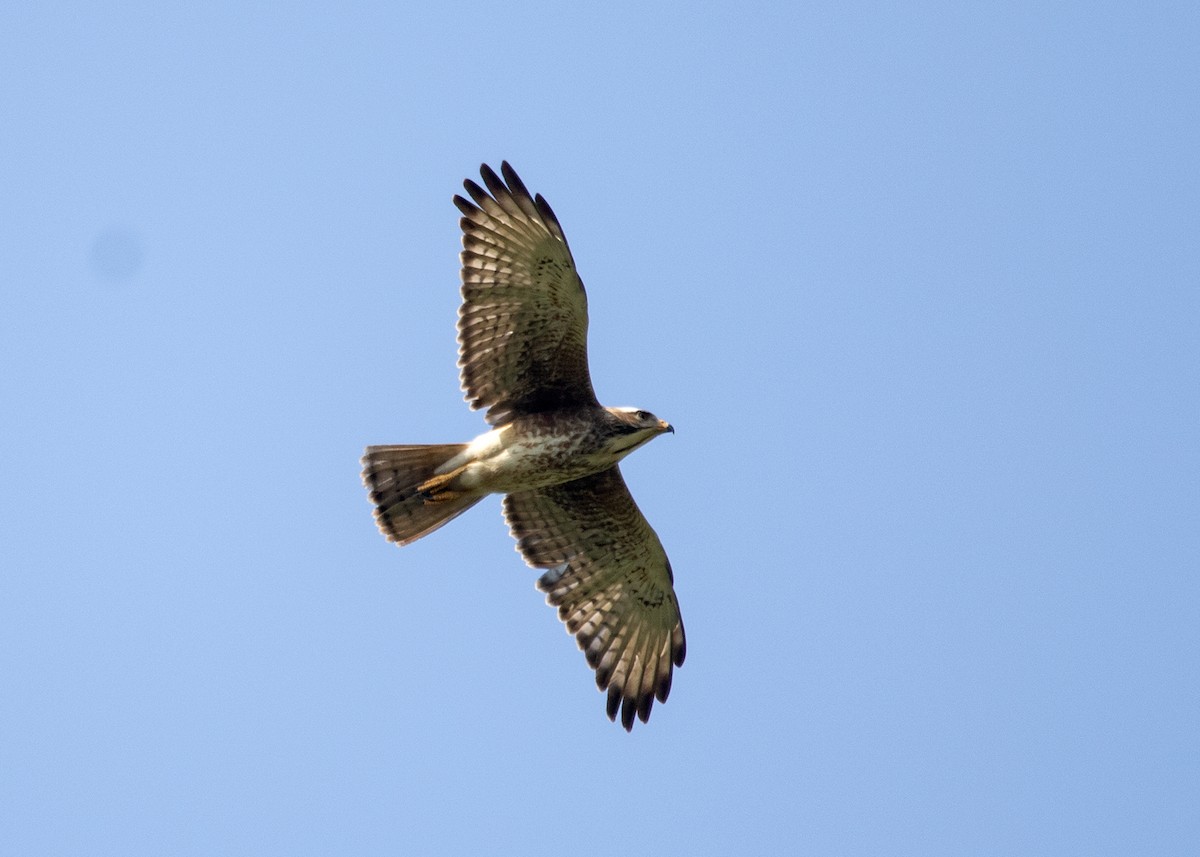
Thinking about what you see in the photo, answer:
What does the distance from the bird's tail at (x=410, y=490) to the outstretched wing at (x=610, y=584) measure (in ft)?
2.71

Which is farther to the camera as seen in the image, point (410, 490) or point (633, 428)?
point (410, 490)

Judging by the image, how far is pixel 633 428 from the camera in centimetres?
1166

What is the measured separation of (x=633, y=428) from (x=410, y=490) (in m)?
1.68

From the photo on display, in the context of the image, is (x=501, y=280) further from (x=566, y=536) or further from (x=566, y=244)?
(x=566, y=536)

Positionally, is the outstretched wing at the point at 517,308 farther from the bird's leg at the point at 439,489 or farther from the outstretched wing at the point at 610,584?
the outstretched wing at the point at 610,584

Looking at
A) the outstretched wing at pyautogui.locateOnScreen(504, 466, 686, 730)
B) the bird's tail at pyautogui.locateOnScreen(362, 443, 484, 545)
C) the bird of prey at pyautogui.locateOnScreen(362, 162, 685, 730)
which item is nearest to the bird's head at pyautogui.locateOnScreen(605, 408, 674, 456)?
the bird of prey at pyautogui.locateOnScreen(362, 162, 685, 730)

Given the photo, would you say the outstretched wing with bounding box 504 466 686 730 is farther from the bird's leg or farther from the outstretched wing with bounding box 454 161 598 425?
the outstretched wing with bounding box 454 161 598 425

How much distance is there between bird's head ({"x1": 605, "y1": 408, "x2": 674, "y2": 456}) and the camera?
11.7m

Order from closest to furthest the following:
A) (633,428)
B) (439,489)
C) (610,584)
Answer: (633,428) → (439,489) → (610,584)

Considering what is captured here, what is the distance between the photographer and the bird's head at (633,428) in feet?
38.3

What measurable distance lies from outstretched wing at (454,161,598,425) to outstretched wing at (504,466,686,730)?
3.27 ft

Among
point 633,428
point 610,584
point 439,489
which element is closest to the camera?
point 633,428

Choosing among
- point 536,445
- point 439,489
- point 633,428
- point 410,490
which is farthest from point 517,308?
point 410,490

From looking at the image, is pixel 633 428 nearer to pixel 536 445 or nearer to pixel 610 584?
pixel 536 445
